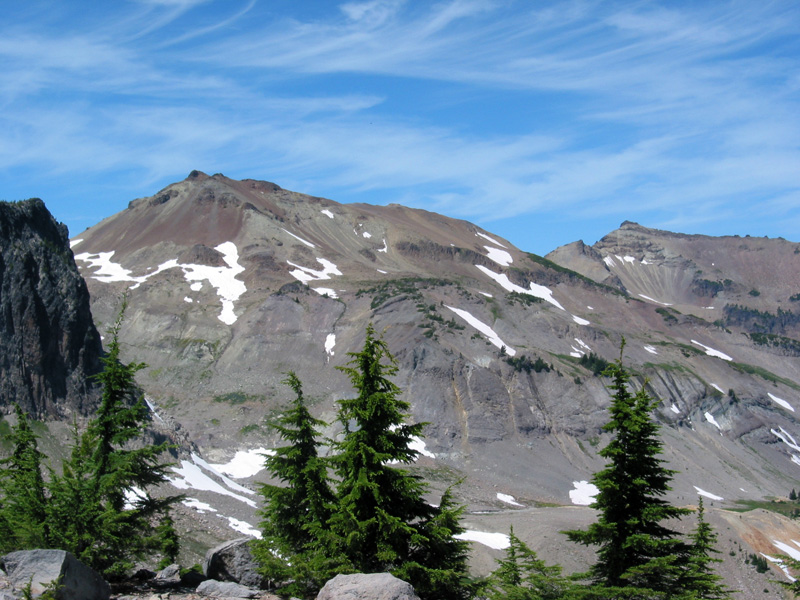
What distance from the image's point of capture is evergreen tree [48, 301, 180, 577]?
689 inches

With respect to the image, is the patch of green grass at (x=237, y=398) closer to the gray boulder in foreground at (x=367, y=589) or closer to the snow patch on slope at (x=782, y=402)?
the gray boulder in foreground at (x=367, y=589)

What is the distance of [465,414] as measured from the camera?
325ft

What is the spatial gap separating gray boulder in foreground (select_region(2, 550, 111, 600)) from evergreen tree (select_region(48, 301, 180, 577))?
2729 mm

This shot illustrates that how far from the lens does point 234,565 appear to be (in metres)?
18.8

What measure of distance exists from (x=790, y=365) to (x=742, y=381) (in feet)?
160

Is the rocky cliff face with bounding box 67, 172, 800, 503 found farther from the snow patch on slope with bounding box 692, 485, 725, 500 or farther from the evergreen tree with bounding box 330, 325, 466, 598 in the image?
the evergreen tree with bounding box 330, 325, 466, 598

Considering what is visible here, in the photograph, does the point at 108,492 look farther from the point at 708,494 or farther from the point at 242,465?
the point at 708,494

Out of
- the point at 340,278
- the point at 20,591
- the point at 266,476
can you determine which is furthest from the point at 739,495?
the point at 20,591

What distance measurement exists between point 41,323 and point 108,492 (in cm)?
6505

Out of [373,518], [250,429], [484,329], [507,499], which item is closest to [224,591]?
[373,518]

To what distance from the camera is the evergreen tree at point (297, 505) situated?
1739 centimetres

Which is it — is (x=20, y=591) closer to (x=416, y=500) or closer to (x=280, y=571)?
(x=280, y=571)

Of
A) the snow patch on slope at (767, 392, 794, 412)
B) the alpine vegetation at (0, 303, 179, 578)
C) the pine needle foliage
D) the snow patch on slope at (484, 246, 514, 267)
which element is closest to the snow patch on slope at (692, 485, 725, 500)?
the snow patch on slope at (767, 392, 794, 412)

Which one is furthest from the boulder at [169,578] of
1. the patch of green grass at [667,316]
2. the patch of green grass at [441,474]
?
the patch of green grass at [667,316]
